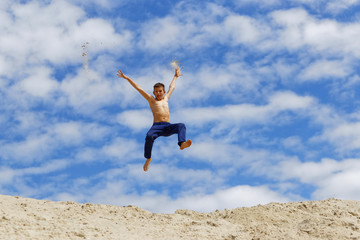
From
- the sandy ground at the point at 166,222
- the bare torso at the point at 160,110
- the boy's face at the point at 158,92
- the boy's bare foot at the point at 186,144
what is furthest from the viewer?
the boy's face at the point at 158,92

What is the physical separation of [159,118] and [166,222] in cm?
266

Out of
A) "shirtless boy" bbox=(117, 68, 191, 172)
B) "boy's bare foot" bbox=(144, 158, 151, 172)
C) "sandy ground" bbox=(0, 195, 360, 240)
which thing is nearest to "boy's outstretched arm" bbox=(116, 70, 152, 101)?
"shirtless boy" bbox=(117, 68, 191, 172)

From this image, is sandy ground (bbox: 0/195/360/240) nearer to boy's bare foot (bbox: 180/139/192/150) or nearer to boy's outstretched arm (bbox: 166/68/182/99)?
boy's bare foot (bbox: 180/139/192/150)

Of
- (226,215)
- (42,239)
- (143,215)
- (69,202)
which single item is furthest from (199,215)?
(42,239)

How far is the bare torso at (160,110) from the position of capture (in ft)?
40.0

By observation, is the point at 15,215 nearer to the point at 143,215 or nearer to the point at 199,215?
the point at 143,215

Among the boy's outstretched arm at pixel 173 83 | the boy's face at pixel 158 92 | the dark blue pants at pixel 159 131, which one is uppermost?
the boy's outstretched arm at pixel 173 83

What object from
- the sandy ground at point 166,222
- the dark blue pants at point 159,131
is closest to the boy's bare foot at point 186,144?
the dark blue pants at point 159,131

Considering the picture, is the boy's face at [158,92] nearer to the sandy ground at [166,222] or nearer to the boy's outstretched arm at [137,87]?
the boy's outstretched arm at [137,87]

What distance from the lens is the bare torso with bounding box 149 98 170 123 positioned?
12.2 m

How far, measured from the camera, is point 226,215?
482 inches

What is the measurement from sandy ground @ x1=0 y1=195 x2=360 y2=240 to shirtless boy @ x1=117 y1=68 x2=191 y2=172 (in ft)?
5.94

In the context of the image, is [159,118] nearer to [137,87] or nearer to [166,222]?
[137,87]

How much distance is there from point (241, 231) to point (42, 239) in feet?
14.9
